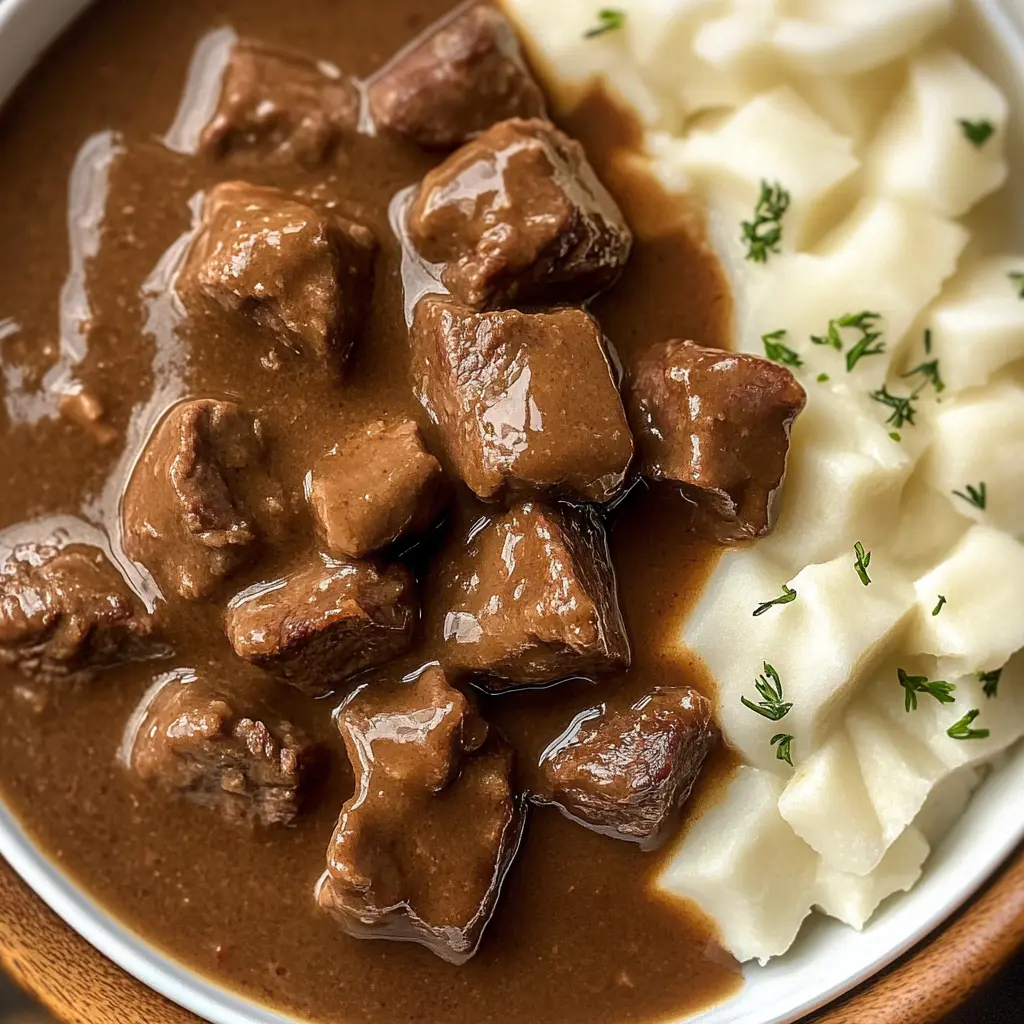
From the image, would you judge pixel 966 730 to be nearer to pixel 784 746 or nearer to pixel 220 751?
pixel 784 746

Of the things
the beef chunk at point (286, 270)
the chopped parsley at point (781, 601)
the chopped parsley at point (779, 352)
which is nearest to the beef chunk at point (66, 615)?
the beef chunk at point (286, 270)

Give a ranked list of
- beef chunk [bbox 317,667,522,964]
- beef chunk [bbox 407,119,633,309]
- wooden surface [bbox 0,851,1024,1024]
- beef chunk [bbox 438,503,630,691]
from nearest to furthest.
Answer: wooden surface [bbox 0,851,1024,1024], beef chunk [bbox 438,503,630,691], beef chunk [bbox 317,667,522,964], beef chunk [bbox 407,119,633,309]

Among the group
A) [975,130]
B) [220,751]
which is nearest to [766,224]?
[975,130]

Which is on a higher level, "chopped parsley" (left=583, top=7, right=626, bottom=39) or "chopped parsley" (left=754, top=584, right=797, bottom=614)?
"chopped parsley" (left=583, top=7, right=626, bottom=39)

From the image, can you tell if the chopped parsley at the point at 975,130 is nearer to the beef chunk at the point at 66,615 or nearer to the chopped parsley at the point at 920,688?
the chopped parsley at the point at 920,688

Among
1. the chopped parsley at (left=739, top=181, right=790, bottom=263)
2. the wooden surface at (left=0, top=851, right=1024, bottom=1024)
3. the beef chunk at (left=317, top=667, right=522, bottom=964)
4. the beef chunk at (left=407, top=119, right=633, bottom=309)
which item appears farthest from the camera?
the chopped parsley at (left=739, top=181, right=790, bottom=263)

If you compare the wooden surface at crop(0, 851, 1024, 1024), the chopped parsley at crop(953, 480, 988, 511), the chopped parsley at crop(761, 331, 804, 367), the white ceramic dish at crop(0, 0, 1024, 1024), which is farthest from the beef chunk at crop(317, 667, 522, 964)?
the chopped parsley at crop(953, 480, 988, 511)

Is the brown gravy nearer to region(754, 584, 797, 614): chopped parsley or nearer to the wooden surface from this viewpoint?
the wooden surface

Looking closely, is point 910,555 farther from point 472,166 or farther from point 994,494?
point 472,166
